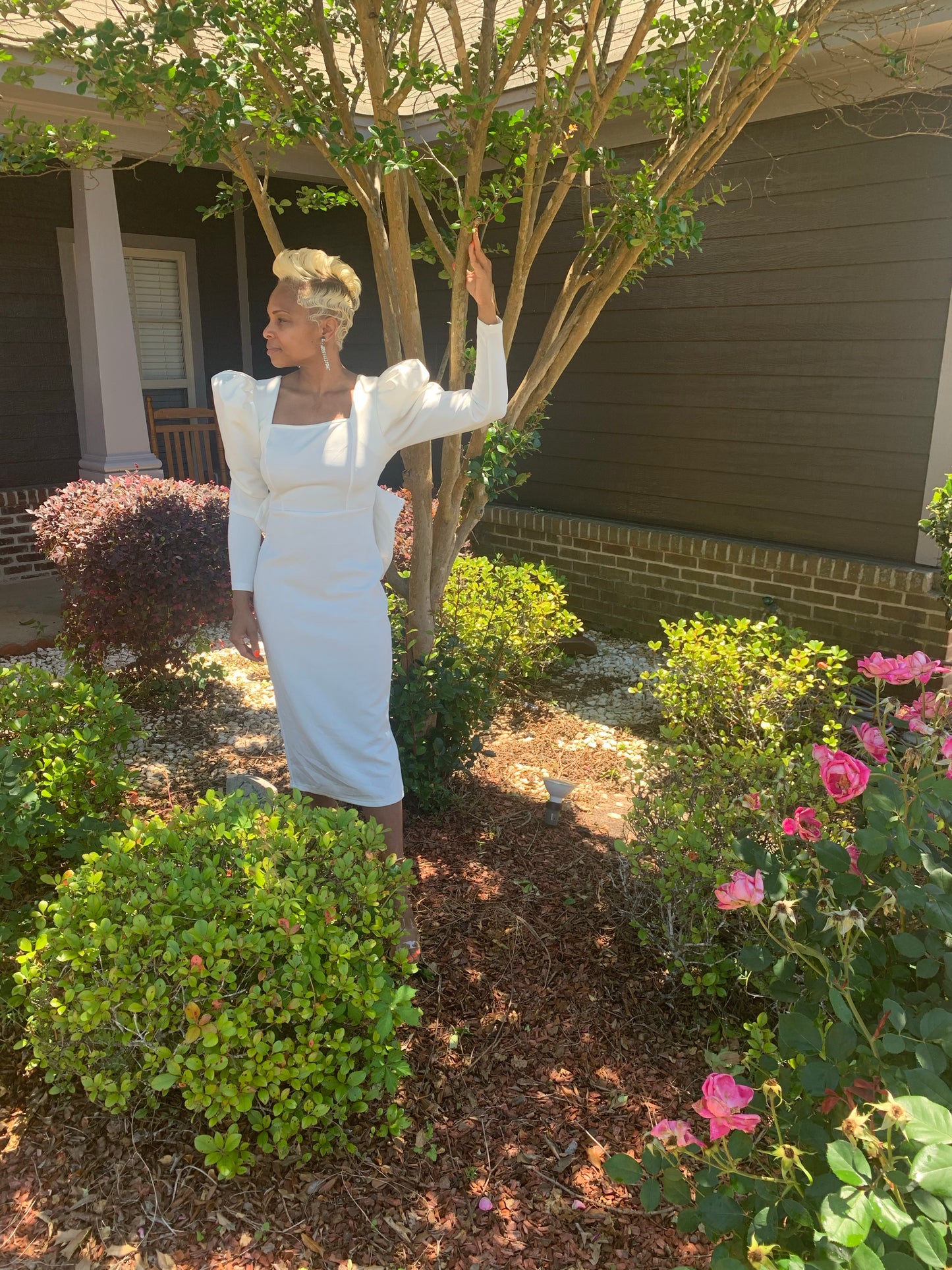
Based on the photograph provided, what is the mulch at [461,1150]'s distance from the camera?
195 cm

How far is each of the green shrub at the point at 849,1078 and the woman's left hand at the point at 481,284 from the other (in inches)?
56.7

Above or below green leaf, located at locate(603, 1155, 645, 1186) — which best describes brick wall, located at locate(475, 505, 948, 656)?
below

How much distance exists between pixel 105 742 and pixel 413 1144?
1.68 meters

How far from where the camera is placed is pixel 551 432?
729cm

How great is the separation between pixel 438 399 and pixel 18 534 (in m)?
5.96

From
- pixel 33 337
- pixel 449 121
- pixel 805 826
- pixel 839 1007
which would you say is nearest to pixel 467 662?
pixel 449 121

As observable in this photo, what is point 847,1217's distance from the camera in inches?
44.5

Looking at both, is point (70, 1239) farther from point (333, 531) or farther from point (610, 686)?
point (610, 686)

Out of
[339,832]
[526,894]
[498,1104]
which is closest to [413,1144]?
[498,1104]

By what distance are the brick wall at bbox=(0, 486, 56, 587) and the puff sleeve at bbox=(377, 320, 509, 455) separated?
5543 mm

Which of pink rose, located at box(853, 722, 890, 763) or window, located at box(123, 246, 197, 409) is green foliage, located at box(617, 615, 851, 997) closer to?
pink rose, located at box(853, 722, 890, 763)

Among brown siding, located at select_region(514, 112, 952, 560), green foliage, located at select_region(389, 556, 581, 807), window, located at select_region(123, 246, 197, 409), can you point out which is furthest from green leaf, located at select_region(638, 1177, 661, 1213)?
window, located at select_region(123, 246, 197, 409)

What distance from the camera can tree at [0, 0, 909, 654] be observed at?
299 centimetres

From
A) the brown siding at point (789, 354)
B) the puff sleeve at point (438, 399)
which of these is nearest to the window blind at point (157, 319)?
the brown siding at point (789, 354)
